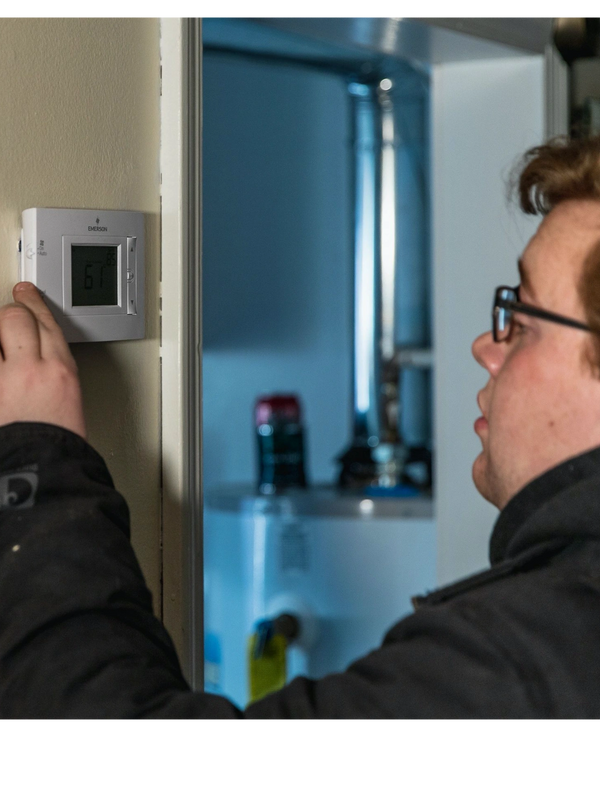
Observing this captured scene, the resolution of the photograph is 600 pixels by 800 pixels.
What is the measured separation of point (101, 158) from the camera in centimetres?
93

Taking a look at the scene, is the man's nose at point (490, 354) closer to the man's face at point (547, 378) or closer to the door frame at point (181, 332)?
the man's face at point (547, 378)

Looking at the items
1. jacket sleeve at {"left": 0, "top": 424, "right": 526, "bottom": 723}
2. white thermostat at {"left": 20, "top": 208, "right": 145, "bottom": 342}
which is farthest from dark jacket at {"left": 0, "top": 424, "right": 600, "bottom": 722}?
white thermostat at {"left": 20, "top": 208, "right": 145, "bottom": 342}

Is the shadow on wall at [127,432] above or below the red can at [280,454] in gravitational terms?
above

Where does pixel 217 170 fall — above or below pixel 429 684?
above

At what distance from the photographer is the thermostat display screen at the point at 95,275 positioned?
0.88m

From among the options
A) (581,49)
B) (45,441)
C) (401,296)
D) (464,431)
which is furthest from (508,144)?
(45,441)

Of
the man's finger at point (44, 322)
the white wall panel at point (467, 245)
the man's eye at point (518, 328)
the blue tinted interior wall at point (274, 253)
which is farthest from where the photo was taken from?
the blue tinted interior wall at point (274, 253)

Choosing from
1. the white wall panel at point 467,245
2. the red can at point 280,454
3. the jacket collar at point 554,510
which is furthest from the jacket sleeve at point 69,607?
the red can at point 280,454

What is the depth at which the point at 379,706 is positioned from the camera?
0.70m

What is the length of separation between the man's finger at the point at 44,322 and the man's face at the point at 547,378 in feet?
1.30

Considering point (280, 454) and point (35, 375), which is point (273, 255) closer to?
point (280, 454)

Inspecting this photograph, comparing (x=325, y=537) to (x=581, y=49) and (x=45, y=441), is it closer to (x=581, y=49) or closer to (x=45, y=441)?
(x=581, y=49)

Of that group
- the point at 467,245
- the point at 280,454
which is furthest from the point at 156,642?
the point at 280,454

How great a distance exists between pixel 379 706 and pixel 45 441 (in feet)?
1.06
